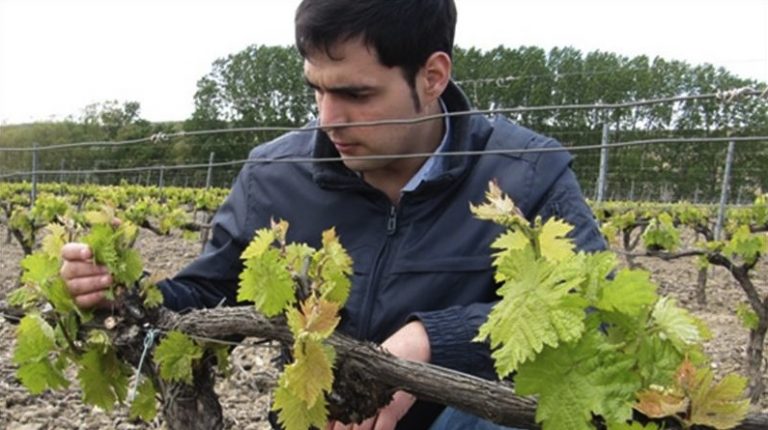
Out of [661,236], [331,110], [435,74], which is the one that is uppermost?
[435,74]

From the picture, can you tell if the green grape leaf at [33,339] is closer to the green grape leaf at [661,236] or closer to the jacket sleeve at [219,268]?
the jacket sleeve at [219,268]

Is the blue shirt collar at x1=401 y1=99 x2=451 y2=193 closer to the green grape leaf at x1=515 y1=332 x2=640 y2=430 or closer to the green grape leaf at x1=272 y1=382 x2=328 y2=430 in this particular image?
the green grape leaf at x1=272 y1=382 x2=328 y2=430

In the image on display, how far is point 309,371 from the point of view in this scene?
4.48 ft

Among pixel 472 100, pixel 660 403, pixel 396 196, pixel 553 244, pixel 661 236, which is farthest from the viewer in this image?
pixel 472 100

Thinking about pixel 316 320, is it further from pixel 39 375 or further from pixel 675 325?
pixel 39 375

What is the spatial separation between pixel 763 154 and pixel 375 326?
59.6 ft

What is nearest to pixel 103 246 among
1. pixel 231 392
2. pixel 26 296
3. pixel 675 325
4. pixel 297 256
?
pixel 26 296

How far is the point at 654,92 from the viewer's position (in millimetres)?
42938

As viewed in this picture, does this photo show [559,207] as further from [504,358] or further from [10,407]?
[10,407]

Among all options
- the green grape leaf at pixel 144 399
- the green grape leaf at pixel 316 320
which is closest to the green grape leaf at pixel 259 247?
the green grape leaf at pixel 316 320

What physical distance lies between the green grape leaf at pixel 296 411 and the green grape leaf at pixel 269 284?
17 cm

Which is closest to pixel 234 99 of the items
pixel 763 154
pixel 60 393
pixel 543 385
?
pixel 763 154

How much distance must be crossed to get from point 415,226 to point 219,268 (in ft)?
1.83

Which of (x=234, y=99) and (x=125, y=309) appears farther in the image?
(x=234, y=99)
